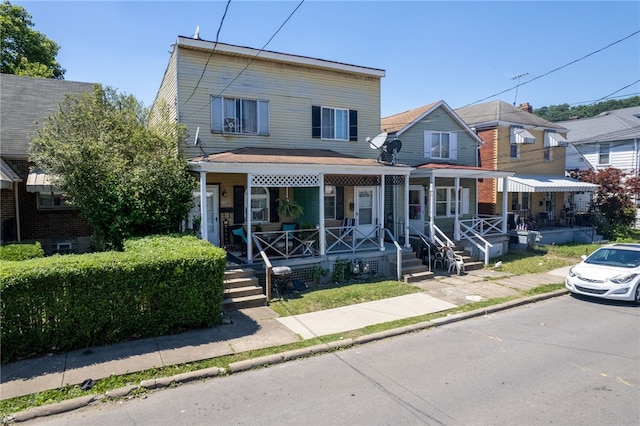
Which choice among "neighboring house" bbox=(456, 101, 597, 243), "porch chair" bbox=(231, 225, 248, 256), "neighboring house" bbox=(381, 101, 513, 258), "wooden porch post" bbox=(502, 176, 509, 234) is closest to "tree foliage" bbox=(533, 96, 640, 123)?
"neighboring house" bbox=(456, 101, 597, 243)

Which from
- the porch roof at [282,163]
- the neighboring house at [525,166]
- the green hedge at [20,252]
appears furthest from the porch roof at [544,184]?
the green hedge at [20,252]

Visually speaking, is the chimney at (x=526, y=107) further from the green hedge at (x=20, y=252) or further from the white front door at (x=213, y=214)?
the green hedge at (x=20, y=252)

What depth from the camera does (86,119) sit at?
11992 mm

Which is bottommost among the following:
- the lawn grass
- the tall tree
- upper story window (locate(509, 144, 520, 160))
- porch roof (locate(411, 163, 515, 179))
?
the lawn grass

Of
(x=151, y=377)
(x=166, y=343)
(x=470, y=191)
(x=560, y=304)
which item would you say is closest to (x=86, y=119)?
(x=166, y=343)

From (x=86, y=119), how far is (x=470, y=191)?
54.7ft

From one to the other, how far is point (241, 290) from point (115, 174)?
15.4 feet

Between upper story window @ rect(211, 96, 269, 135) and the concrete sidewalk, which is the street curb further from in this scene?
upper story window @ rect(211, 96, 269, 135)

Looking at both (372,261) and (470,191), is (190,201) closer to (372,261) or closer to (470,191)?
(372,261)

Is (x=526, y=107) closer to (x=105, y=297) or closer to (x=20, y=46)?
(x=105, y=297)

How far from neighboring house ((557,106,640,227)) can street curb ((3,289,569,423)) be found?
22.1 metres

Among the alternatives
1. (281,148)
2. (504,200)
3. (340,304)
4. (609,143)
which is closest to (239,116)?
(281,148)

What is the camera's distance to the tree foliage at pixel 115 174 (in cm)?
1048

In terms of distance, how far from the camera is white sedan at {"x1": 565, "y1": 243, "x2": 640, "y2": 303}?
10.5 m
